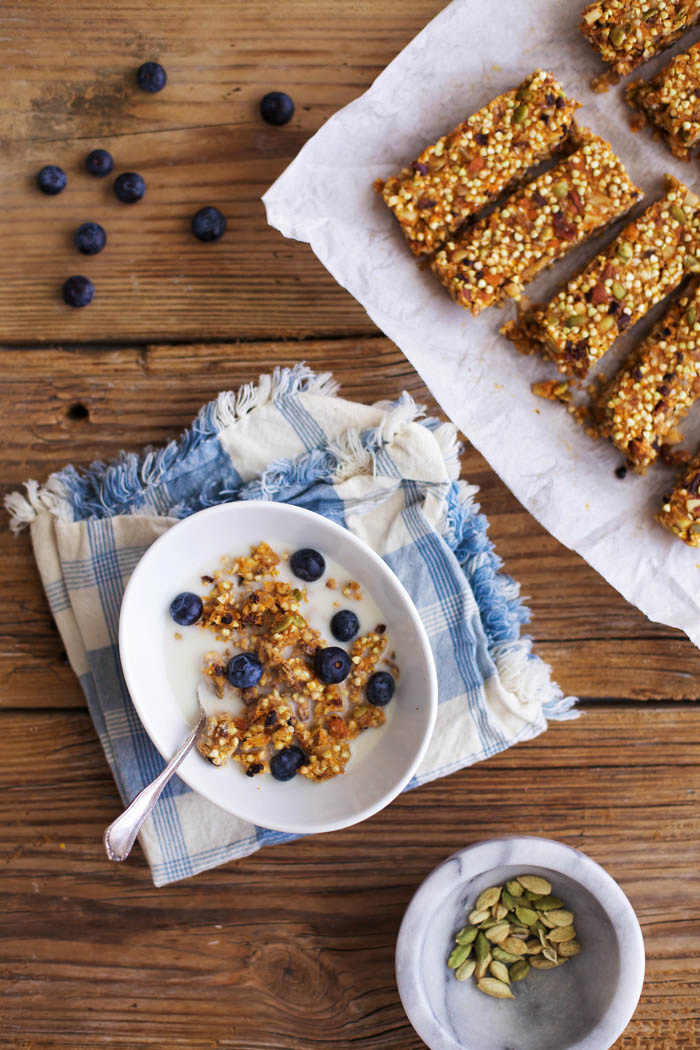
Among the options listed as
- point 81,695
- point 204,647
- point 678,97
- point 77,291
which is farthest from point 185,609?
point 678,97

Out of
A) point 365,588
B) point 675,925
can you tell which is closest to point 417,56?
point 365,588

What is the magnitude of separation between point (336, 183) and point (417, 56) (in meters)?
0.34

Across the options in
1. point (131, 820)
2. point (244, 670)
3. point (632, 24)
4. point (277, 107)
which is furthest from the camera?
point (277, 107)

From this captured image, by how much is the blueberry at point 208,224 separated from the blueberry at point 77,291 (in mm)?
291

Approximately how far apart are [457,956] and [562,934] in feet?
0.82

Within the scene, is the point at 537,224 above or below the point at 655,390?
above

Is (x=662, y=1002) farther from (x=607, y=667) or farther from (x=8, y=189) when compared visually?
(x=8, y=189)

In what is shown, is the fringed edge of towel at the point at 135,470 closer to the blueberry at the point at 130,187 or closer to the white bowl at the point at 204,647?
the white bowl at the point at 204,647

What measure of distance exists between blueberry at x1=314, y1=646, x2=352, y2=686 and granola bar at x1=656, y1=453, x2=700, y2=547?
0.82 metres

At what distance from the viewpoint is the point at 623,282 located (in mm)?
1936

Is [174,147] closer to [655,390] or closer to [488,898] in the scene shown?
[655,390]

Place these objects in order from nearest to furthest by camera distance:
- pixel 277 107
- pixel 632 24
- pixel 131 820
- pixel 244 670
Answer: pixel 131 820
pixel 244 670
pixel 632 24
pixel 277 107

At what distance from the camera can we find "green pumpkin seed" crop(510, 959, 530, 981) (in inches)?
76.6

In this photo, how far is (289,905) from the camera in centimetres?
205
